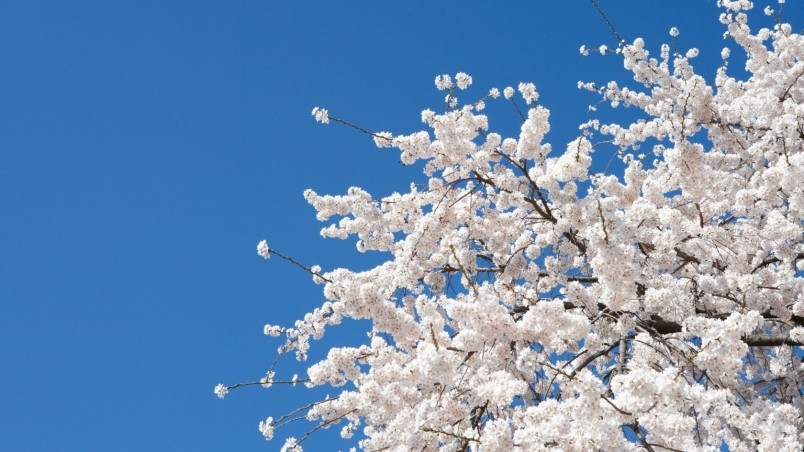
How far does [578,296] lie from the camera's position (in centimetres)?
586

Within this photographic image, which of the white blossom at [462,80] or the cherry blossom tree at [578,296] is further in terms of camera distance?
the white blossom at [462,80]

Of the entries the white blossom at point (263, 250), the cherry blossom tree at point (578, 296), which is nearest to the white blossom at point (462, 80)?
the cherry blossom tree at point (578, 296)

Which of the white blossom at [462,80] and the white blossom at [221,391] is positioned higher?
the white blossom at [462,80]

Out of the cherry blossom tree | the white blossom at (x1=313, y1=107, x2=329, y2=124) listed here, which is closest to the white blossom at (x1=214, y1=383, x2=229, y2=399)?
the cherry blossom tree

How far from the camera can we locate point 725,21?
1065 cm

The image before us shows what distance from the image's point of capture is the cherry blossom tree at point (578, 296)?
177 inches

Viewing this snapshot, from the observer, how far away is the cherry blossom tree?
448 cm

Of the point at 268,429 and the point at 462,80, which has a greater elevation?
the point at 462,80

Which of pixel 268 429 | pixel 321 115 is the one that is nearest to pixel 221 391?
pixel 268 429

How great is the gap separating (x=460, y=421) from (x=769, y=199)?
153 inches

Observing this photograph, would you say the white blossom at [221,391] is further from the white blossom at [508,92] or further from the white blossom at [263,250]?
the white blossom at [508,92]

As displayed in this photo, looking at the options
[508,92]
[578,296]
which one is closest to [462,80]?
[508,92]

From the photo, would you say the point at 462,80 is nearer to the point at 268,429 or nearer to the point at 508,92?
the point at 508,92

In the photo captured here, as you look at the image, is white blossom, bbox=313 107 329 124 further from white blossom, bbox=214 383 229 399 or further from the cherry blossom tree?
white blossom, bbox=214 383 229 399
